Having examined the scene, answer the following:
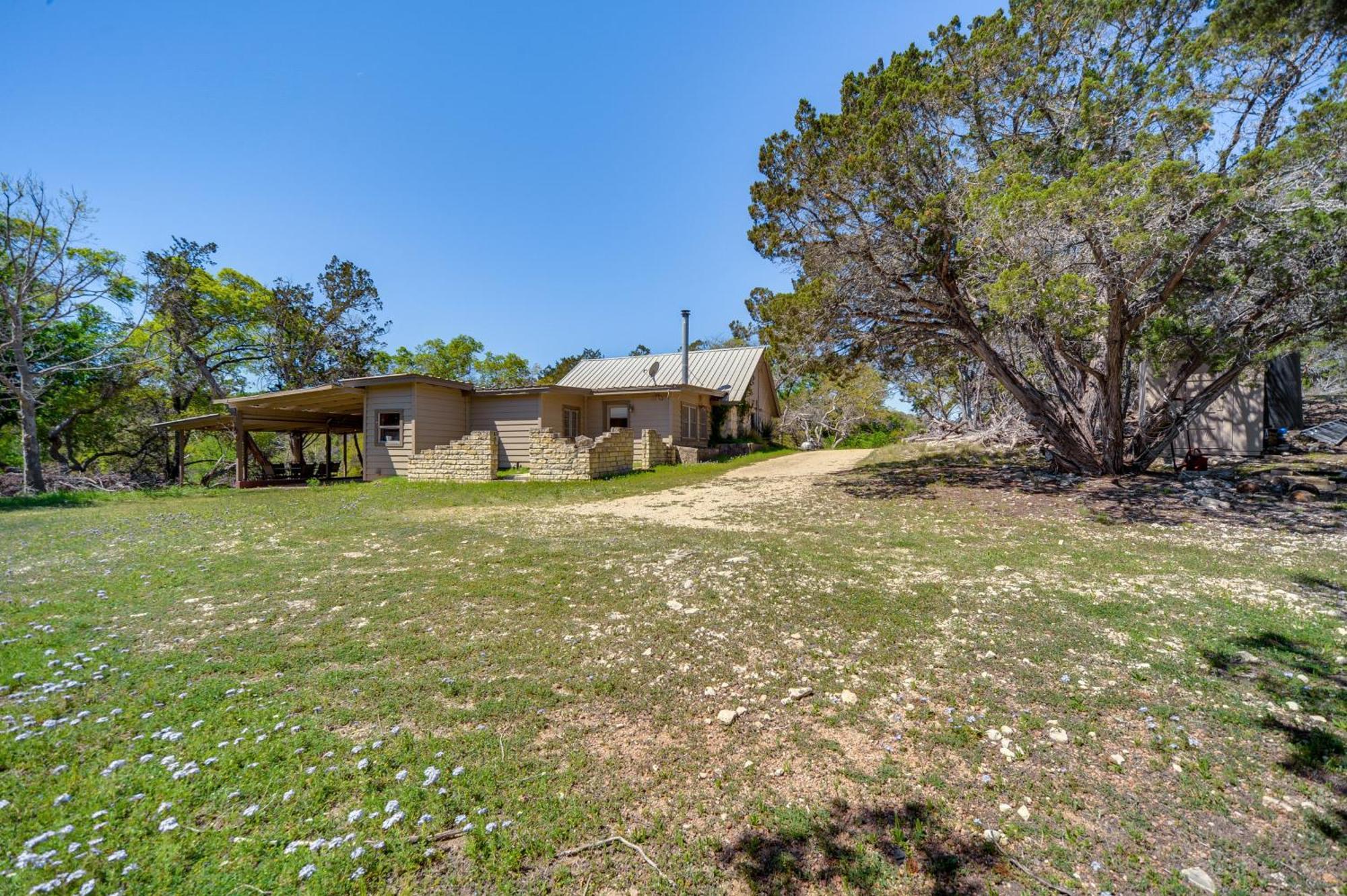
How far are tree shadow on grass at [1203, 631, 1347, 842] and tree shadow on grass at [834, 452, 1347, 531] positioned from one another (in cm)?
448

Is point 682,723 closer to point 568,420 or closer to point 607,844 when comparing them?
point 607,844

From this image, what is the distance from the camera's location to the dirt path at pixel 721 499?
8734mm

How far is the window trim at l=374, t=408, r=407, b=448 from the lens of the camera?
1645cm

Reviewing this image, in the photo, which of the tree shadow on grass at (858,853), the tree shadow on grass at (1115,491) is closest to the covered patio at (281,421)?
the tree shadow on grass at (1115,491)

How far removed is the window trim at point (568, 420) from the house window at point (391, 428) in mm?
5395

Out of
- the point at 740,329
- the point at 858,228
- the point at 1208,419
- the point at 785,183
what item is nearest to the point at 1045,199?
the point at 858,228

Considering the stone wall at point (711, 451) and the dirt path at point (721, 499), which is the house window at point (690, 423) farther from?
the dirt path at point (721, 499)

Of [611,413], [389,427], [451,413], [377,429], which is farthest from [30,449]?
[611,413]

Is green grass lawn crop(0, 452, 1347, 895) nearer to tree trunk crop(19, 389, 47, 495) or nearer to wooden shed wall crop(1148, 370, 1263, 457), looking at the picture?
wooden shed wall crop(1148, 370, 1263, 457)

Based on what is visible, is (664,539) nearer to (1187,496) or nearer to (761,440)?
(1187,496)

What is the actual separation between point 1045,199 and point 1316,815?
7.69 meters

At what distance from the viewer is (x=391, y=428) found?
655 inches

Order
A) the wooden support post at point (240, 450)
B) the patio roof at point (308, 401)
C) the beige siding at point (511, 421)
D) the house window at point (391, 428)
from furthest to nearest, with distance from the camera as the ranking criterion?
the beige siding at point (511, 421)
the house window at point (391, 428)
the wooden support post at point (240, 450)
the patio roof at point (308, 401)

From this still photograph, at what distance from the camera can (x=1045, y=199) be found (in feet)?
23.5
